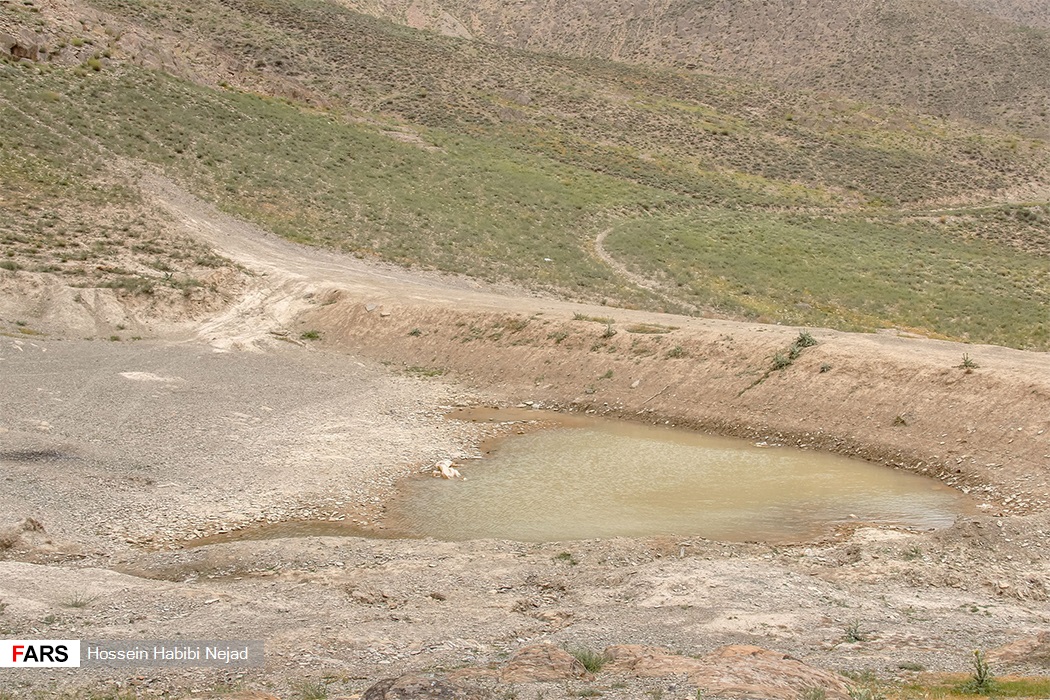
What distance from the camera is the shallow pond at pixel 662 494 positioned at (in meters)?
17.3

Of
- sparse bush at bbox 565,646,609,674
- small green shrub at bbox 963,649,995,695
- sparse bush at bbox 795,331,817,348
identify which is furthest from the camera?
sparse bush at bbox 795,331,817,348

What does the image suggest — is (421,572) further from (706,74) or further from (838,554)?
(706,74)

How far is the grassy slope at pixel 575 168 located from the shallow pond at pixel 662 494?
18.9 m

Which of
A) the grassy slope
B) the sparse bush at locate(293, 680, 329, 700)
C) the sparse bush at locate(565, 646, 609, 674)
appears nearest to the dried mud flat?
the sparse bush at locate(293, 680, 329, 700)

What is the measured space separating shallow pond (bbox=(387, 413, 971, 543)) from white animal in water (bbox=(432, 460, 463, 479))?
264mm

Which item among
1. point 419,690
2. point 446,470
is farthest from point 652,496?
point 419,690

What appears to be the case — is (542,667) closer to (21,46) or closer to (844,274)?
(844,274)

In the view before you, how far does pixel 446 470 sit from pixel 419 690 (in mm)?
11707

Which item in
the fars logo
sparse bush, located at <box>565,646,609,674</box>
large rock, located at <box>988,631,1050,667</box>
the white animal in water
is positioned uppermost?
large rock, located at <box>988,631,1050,667</box>

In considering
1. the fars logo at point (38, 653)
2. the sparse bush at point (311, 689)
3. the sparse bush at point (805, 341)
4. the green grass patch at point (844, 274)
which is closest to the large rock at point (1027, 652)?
the sparse bush at point (311, 689)

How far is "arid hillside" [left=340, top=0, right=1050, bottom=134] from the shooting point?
106250mm

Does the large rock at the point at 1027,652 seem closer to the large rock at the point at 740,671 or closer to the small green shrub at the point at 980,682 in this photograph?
the small green shrub at the point at 980,682

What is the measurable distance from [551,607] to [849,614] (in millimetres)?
4009

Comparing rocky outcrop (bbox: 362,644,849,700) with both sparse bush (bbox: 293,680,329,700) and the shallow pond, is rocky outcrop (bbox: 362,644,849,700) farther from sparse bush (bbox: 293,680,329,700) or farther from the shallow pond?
the shallow pond
